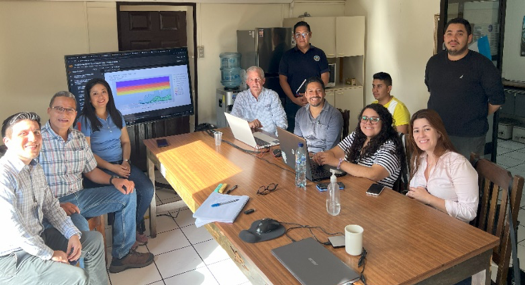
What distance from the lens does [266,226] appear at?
2104mm

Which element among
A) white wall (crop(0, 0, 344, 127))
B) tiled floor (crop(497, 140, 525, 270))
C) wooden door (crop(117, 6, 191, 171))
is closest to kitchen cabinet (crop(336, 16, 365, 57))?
Result: wooden door (crop(117, 6, 191, 171))

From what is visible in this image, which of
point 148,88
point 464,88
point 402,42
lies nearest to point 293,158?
point 464,88

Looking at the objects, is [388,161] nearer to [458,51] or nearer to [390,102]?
[390,102]

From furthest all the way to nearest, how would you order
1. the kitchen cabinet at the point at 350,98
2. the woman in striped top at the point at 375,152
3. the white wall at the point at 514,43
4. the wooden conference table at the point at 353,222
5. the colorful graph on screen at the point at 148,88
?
the white wall at the point at 514,43
the kitchen cabinet at the point at 350,98
the colorful graph on screen at the point at 148,88
the woman in striped top at the point at 375,152
the wooden conference table at the point at 353,222

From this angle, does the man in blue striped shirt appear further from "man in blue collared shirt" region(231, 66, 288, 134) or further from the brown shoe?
"man in blue collared shirt" region(231, 66, 288, 134)

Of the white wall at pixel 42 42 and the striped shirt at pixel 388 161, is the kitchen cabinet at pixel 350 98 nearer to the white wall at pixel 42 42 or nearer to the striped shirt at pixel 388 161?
the white wall at pixel 42 42

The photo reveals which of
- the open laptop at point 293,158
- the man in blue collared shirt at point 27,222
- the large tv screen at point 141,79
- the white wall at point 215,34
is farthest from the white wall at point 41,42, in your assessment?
the open laptop at point 293,158

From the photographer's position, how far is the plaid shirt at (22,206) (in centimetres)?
222

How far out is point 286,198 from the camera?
8.25ft

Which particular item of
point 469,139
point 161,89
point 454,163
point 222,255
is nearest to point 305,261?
point 454,163

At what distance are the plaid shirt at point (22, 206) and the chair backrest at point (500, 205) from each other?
7.17ft

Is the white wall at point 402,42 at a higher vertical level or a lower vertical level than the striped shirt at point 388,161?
higher

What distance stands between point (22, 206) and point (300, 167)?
58.0 inches

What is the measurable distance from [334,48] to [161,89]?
2.48m
